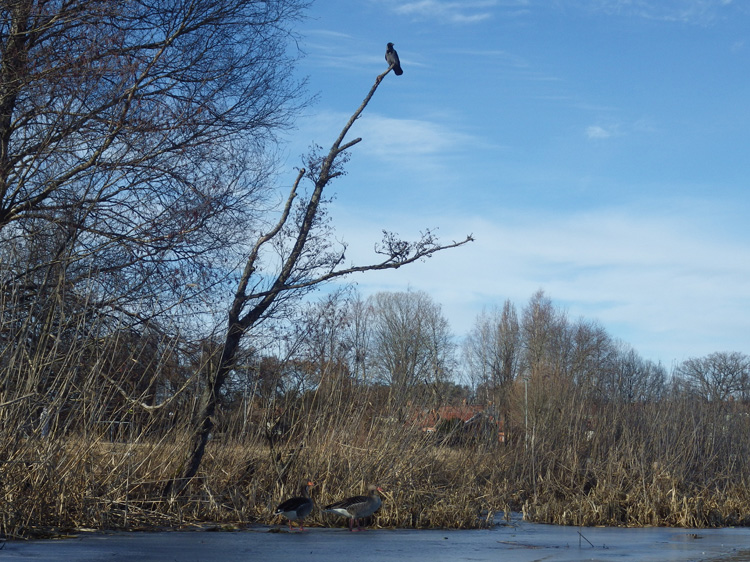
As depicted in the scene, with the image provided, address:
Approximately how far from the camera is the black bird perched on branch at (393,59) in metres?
11.1

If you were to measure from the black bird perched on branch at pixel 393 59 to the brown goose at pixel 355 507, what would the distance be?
5.68m

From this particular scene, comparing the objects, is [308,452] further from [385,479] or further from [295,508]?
[295,508]

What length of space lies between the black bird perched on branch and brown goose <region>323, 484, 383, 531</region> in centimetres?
568

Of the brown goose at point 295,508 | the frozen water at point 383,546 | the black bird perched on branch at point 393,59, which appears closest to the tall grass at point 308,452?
the frozen water at point 383,546

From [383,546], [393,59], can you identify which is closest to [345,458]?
[383,546]

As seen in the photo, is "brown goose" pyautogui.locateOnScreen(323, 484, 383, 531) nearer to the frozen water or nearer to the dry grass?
the frozen water

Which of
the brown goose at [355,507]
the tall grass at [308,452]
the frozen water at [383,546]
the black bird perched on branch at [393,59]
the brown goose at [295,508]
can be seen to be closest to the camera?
the frozen water at [383,546]

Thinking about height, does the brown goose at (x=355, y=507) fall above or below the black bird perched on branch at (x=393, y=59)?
below

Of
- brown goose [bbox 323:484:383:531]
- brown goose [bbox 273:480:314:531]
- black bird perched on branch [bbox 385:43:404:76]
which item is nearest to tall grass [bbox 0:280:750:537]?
brown goose [bbox 323:484:383:531]

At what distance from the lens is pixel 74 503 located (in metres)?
7.85

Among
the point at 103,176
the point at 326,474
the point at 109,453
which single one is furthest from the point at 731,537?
the point at 103,176

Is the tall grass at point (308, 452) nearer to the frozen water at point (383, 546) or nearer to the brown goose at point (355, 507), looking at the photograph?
the frozen water at point (383, 546)

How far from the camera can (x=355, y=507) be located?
8578 mm

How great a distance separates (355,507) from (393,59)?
19.6 ft
